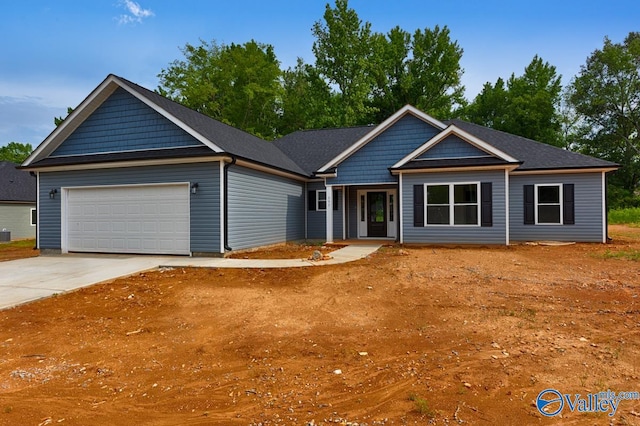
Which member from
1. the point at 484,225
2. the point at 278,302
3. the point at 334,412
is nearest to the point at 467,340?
the point at 334,412

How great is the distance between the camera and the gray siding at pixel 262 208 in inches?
462

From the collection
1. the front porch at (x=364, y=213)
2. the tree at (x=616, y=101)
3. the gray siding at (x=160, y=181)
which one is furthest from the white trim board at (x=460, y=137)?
the tree at (x=616, y=101)

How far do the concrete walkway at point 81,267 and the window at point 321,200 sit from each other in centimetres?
435

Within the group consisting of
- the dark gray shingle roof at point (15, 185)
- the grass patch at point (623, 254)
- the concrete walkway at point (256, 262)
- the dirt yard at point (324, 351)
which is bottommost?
the dirt yard at point (324, 351)

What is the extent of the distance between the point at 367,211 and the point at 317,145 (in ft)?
17.2

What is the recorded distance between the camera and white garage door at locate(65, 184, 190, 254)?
1176 cm

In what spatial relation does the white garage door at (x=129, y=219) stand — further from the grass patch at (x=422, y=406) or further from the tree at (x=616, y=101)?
the tree at (x=616, y=101)

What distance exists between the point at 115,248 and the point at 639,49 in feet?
148

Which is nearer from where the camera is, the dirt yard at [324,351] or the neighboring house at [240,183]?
the dirt yard at [324,351]

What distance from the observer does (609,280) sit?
7301 millimetres

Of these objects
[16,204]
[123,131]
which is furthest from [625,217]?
[16,204]

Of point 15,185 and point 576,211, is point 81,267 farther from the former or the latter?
point 15,185

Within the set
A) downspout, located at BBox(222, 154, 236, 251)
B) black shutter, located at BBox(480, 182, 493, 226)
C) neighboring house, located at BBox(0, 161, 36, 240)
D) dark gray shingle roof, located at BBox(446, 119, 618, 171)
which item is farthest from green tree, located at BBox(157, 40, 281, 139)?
black shutter, located at BBox(480, 182, 493, 226)

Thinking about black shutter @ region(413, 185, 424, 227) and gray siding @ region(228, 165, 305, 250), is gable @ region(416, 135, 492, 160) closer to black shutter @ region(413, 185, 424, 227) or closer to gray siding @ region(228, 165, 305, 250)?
black shutter @ region(413, 185, 424, 227)
